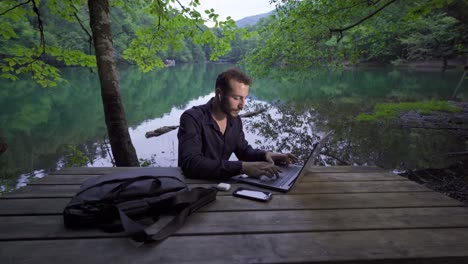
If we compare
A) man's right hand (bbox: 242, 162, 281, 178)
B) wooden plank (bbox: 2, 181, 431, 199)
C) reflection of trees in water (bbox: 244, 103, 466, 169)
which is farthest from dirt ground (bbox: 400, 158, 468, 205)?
man's right hand (bbox: 242, 162, 281, 178)

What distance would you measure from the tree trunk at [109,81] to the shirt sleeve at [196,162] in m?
2.17

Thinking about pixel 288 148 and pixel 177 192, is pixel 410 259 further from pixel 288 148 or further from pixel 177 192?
pixel 288 148

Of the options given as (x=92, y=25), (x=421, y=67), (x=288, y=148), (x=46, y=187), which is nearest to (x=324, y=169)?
(x=46, y=187)

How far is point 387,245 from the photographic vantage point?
3.61 feet

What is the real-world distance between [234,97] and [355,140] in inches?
285

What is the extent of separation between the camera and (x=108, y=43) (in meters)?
3.67

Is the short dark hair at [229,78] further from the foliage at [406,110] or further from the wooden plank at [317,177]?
the foliage at [406,110]

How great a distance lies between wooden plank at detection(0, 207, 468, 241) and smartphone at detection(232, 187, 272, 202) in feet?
0.49

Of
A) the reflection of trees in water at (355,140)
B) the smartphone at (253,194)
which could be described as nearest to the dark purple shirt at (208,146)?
the smartphone at (253,194)

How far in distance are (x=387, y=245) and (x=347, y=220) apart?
23 centimetres

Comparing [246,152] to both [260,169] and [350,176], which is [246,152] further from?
[350,176]

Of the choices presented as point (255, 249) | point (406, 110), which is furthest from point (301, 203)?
point (406, 110)

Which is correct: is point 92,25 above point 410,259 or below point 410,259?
above

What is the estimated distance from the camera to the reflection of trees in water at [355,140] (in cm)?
653
